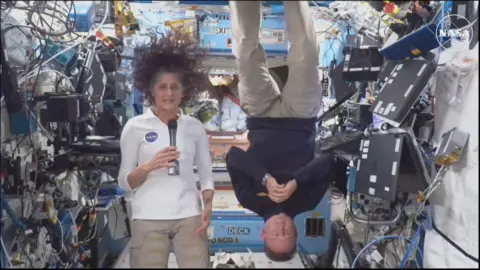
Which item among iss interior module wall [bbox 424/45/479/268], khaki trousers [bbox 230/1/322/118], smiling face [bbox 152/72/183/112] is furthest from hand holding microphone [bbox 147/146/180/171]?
iss interior module wall [bbox 424/45/479/268]

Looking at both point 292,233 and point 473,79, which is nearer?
point 473,79

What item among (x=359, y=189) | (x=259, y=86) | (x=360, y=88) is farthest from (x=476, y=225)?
(x=360, y=88)

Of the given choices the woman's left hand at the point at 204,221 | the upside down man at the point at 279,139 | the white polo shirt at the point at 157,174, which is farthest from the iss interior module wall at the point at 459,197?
the white polo shirt at the point at 157,174

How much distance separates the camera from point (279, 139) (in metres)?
2.39

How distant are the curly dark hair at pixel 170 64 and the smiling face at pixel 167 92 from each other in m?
0.05

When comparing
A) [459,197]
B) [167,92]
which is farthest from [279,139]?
[459,197]

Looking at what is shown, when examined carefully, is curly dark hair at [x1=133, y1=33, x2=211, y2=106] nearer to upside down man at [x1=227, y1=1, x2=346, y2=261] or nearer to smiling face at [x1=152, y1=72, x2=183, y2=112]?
smiling face at [x1=152, y1=72, x2=183, y2=112]

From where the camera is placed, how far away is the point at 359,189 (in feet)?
8.05

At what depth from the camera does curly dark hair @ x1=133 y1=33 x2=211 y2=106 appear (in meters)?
2.29

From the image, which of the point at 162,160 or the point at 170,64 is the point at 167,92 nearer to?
the point at 170,64

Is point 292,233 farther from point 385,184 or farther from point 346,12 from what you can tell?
point 346,12

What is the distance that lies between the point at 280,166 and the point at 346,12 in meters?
1.10

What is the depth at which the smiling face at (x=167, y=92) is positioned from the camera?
7.14ft

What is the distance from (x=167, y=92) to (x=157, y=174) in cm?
39
